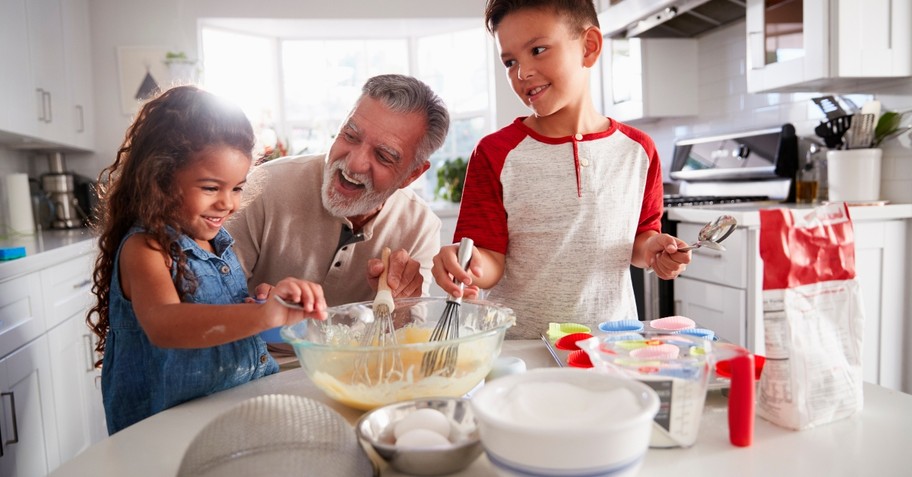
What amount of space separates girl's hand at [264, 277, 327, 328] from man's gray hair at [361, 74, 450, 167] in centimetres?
68

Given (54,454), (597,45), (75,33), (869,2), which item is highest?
(75,33)

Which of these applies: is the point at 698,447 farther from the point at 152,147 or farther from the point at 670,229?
the point at 670,229

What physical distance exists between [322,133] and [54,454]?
115 inches

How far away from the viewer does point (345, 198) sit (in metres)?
1.46

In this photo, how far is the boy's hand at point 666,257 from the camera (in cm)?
118

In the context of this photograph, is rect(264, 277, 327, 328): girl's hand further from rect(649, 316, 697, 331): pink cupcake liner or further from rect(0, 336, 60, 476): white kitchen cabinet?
rect(0, 336, 60, 476): white kitchen cabinet

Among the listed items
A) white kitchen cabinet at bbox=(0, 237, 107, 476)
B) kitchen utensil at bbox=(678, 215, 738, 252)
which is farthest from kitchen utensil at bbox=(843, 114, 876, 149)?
white kitchen cabinet at bbox=(0, 237, 107, 476)

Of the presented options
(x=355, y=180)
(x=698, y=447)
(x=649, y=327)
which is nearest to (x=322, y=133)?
(x=355, y=180)

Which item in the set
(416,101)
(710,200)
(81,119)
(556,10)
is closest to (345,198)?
(416,101)

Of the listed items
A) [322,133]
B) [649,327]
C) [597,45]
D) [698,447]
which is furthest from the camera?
[322,133]

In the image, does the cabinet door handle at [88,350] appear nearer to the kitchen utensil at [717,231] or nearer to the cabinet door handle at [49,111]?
the cabinet door handle at [49,111]

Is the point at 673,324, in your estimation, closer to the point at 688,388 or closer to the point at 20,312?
the point at 688,388

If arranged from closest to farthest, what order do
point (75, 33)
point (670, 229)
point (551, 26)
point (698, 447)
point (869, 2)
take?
1. point (698, 447)
2. point (551, 26)
3. point (869, 2)
4. point (670, 229)
5. point (75, 33)

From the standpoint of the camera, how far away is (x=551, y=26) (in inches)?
51.2
